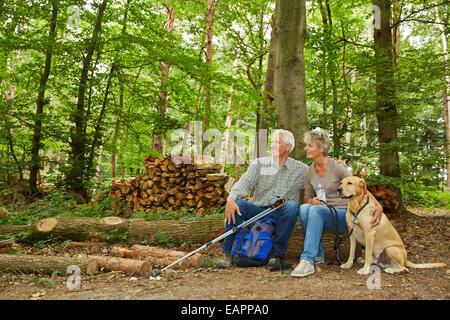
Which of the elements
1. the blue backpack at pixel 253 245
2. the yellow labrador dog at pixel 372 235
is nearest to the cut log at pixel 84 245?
the blue backpack at pixel 253 245

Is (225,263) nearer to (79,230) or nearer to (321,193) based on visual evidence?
(321,193)

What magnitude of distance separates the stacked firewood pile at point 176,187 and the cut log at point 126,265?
11.0 feet

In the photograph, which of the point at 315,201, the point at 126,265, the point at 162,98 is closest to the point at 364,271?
the point at 315,201

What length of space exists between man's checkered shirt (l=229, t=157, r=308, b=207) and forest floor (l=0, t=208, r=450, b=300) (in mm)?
878

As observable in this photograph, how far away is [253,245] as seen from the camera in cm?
352

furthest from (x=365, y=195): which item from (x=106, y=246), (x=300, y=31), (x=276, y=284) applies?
(x=106, y=246)

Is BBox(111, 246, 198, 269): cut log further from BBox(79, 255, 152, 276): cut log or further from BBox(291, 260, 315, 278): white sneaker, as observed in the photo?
BBox(291, 260, 315, 278): white sneaker

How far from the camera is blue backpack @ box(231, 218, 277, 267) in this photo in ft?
11.5

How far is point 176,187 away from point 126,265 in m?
3.79

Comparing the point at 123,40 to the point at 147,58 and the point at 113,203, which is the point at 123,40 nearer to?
the point at 147,58

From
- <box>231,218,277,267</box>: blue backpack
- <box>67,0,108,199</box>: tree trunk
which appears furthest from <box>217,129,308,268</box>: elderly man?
<box>67,0,108,199</box>: tree trunk

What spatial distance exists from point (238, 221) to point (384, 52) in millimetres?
4662

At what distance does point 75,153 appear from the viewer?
7.92 meters

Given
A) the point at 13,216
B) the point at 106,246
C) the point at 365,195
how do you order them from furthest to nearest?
the point at 13,216
the point at 106,246
the point at 365,195
